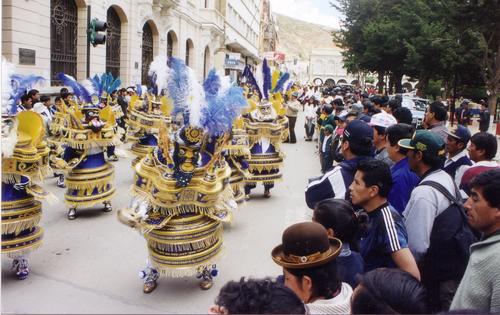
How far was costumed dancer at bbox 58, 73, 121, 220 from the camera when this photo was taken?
7.00m

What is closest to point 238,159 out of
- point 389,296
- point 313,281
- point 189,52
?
point 313,281

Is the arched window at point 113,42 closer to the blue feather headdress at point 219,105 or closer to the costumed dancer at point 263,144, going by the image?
the costumed dancer at point 263,144

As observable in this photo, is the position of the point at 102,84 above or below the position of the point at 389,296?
above

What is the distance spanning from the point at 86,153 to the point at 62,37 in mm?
9299

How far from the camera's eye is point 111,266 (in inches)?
210

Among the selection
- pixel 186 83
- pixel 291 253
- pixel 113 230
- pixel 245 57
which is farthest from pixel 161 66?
pixel 245 57

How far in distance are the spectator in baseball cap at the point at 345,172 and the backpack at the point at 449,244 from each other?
2.13 ft

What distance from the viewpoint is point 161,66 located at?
5910mm

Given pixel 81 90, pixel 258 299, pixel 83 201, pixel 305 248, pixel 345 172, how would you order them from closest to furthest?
pixel 258 299 < pixel 305 248 < pixel 345 172 < pixel 83 201 < pixel 81 90

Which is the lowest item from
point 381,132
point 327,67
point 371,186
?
point 371,186

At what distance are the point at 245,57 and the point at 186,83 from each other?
50307 mm

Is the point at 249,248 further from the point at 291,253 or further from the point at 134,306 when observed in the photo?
the point at 291,253

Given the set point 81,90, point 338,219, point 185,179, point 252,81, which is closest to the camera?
point 338,219

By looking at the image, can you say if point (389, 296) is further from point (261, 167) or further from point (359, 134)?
point (261, 167)
